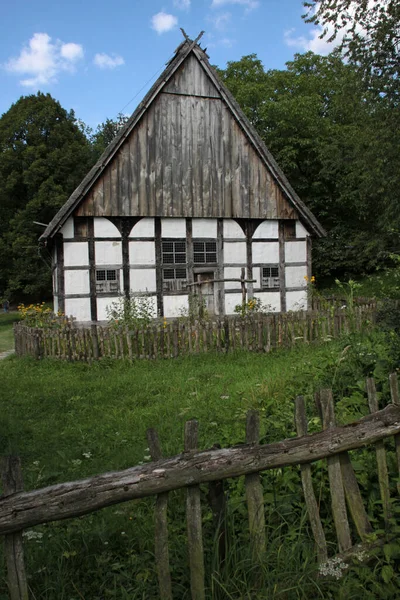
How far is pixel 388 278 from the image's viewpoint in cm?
2234

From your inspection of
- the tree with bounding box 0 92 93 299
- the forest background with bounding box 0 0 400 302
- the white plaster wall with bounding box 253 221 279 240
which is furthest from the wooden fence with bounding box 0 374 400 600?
the tree with bounding box 0 92 93 299

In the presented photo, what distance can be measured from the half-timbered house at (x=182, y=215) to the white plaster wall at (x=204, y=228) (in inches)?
1.3

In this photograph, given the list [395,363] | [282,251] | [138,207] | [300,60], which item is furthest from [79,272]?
[300,60]

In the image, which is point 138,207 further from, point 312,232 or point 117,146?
point 312,232

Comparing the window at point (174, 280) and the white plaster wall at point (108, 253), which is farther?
the window at point (174, 280)

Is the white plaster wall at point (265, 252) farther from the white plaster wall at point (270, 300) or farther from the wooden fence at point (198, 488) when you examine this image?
the wooden fence at point (198, 488)

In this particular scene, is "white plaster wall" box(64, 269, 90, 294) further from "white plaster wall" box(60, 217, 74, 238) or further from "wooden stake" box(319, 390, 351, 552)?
"wooden stake" box(319, 390, 351, 552)

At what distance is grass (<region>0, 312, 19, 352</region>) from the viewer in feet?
54.8

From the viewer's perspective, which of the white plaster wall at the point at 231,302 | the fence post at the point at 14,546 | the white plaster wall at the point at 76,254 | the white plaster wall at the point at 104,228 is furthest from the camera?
the white plaster wall at the point at 231,302

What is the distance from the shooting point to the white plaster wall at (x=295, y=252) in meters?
16.5

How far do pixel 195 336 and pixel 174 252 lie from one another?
5099 millimetres

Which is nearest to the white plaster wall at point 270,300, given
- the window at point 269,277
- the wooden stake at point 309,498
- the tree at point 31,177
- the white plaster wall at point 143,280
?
the window at point 269,277

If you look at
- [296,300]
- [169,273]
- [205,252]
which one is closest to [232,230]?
[205,252]

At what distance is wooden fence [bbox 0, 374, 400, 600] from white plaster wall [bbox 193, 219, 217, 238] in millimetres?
12603
